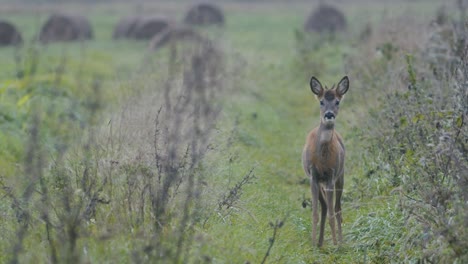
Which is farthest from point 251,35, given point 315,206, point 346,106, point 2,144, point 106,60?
point 315,206

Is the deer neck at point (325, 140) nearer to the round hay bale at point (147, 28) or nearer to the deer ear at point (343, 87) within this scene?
the deer ear at point (343, 87)

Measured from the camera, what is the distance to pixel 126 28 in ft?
104

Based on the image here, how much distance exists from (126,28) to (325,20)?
8.42m

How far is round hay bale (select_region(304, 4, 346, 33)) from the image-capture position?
31.1 meters

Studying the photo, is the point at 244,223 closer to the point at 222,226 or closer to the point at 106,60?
the point at 222,226

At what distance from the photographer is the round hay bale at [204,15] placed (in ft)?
114

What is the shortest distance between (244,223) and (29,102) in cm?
775

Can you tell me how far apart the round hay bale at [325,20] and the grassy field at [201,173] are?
9691 millimetres

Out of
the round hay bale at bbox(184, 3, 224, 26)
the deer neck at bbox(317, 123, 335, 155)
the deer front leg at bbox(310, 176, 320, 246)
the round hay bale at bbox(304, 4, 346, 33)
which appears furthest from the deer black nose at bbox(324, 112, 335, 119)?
the round hay bale at bbox(184, 3, 224, 26)

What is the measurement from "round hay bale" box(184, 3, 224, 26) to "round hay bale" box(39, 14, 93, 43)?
5.33m

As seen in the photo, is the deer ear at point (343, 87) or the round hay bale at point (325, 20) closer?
the deer ear at point (343, 87)

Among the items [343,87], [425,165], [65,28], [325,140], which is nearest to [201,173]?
[325,140]

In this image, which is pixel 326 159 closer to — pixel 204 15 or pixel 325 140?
pixel 325 140

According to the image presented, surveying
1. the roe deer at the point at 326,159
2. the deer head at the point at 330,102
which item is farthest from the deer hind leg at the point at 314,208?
the deer head at the point at 330,102
